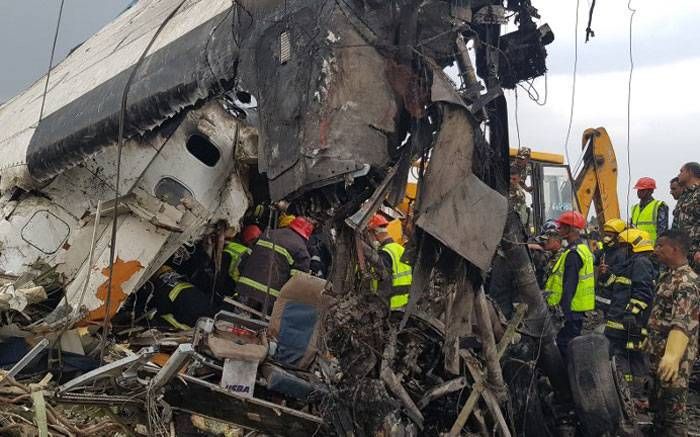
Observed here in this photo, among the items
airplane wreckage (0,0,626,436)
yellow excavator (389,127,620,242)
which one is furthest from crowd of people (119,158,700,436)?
yellow excavator (389,127,620,242)

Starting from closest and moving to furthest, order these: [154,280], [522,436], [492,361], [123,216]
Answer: [492,361] → [522,436] → [123,216] → [154,280]

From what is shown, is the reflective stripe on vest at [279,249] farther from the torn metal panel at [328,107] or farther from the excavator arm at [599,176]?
the excavator arm at [599,176]

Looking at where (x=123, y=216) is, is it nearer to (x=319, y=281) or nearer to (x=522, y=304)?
(x=319, y=281)

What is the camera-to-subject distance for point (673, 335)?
16.3ft

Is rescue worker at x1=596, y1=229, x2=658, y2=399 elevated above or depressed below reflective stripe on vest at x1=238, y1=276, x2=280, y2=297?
below

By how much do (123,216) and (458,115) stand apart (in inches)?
125

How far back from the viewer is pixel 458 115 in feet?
13.1

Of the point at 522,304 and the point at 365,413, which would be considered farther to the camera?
the point at 522,304

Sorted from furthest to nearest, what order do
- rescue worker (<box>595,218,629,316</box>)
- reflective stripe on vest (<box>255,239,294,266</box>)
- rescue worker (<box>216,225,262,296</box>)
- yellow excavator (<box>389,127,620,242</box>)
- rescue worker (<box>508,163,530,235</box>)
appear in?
1. yellow excavator (<box>389,127,620,242</box>)
2. rescue worker (<box>508,163,530,235</box>)
3. rescue worker (<box>595,218,629,316</box>)
4. rescue worker (<box>216,225,262,296</box>)
5. reflective stripe on vest (<box>255,239,294,266</box>)

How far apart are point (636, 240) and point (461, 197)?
340cm

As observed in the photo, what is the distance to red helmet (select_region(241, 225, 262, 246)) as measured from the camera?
7090mm

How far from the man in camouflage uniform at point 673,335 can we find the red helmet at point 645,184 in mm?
2840

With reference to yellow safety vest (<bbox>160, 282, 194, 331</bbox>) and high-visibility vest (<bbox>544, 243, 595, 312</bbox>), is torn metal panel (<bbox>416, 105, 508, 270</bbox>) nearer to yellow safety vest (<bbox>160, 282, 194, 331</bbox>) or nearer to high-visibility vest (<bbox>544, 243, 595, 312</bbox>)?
high-visibility vest (<bbox>544, 243, 595, 312</bbox>)

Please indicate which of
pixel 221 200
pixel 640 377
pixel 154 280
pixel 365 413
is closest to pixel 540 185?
pixel 640 377
